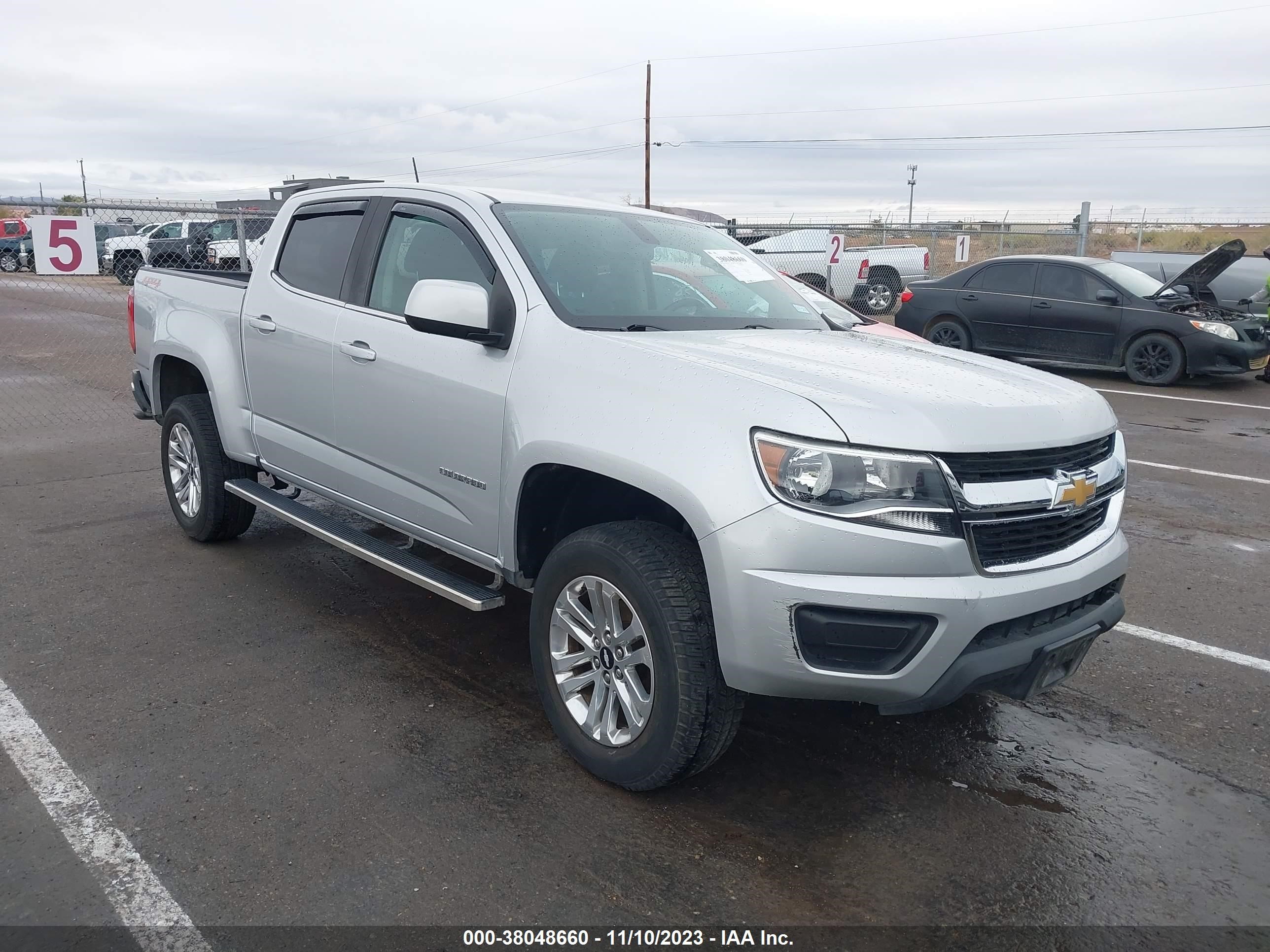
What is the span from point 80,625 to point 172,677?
825mm

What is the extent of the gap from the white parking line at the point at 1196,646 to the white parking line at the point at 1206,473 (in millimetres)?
3839

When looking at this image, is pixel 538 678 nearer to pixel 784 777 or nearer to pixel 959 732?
pixel 784 777

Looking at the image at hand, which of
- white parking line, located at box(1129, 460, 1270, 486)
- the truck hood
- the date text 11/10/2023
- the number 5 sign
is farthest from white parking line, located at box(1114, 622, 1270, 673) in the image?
the number 5 sign

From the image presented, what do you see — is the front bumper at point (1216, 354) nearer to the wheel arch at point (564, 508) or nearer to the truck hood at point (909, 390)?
the truck hood at point (909, 390)

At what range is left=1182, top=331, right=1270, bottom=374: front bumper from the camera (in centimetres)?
1248

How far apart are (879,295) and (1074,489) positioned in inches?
768

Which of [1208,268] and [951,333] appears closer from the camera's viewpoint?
[1208,268]

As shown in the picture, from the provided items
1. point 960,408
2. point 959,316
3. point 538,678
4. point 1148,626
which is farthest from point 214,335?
point 959,316

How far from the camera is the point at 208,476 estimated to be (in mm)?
5547

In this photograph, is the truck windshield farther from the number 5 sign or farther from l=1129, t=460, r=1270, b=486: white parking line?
the number 5 sign

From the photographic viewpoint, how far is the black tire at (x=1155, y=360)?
41.7ft

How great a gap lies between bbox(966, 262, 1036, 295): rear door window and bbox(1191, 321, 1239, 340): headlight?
6.58 feet

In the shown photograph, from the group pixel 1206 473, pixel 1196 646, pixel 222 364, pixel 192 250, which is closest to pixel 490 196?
pixel 222 364

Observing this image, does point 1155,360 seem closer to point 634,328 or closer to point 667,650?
point 634,328
